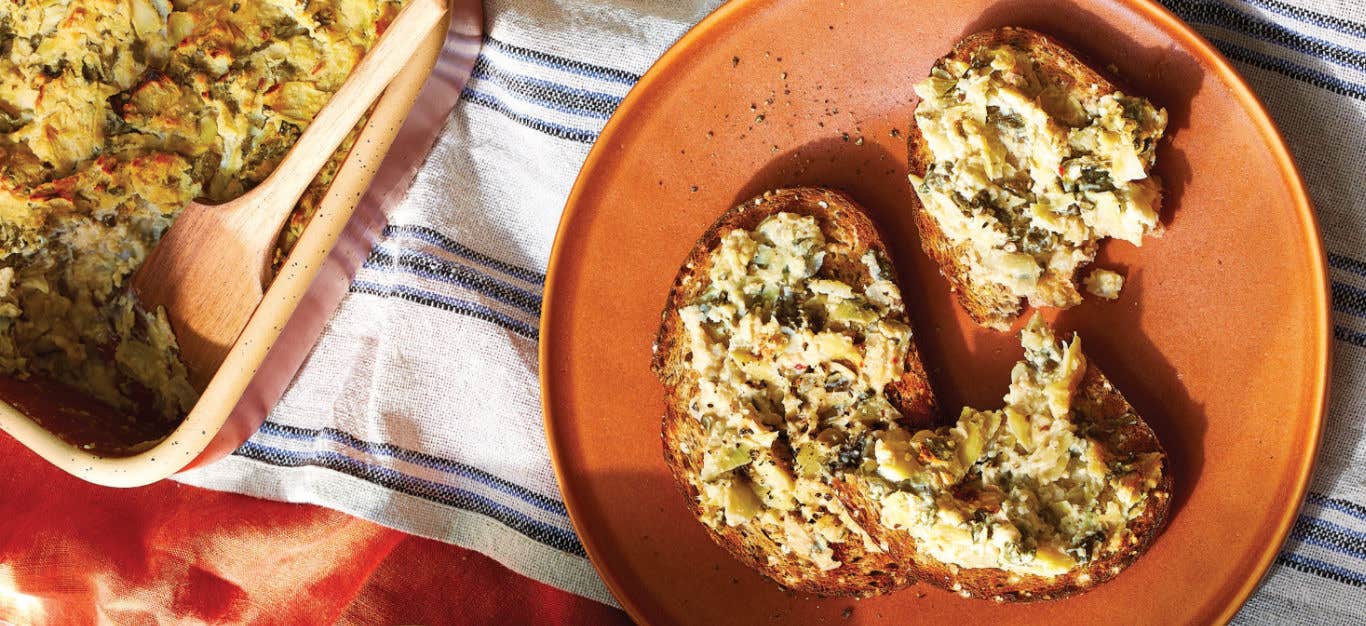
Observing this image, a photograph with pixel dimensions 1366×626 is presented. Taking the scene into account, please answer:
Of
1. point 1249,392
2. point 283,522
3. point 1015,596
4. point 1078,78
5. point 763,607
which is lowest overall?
point 283,522

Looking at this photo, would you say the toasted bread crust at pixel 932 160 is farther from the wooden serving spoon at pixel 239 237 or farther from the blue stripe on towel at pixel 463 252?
the wooden serving spoon at pixel 239 237

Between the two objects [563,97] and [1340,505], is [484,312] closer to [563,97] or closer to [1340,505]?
[563,97]

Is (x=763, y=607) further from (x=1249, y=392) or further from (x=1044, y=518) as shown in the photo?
(x=1249, y=392)

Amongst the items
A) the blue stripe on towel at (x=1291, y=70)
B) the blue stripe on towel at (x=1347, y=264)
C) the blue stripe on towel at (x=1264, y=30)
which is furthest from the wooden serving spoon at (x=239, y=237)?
the blue stripe on towel at (x=1347, y=264)

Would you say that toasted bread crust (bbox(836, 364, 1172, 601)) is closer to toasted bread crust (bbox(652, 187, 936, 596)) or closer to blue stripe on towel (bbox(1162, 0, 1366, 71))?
toasted bread crust (bbox(652, 187, 936, 596))

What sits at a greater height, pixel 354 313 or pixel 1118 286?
pixel 1118 286

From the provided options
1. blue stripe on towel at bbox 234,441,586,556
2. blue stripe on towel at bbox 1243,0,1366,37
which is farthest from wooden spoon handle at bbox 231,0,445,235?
blue stripe on towel at bbox 1243,0,1366,37

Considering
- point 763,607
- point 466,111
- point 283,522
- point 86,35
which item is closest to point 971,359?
point 763,607
